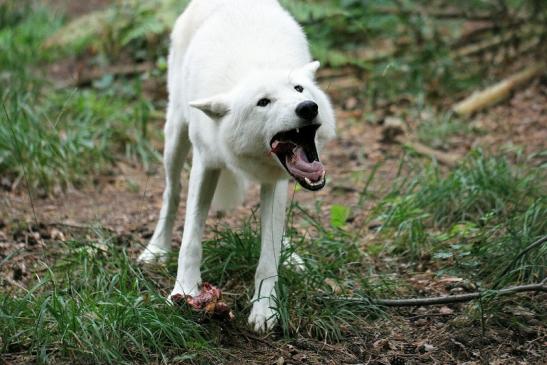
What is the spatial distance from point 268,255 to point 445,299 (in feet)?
3.08

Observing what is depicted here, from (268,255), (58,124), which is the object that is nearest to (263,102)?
(268,255)

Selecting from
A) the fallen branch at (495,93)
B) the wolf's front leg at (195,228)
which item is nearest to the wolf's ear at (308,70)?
the wolf's front leg at (195,228)

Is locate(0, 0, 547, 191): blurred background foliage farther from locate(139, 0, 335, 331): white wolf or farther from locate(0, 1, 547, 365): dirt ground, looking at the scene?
locate(139, 0, 335, 331): white wolf

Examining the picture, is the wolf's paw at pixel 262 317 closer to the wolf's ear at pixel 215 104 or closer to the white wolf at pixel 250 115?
the white wolf at pixel 250 115

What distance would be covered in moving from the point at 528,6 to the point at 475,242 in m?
5.11

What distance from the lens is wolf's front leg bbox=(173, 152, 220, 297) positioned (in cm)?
433

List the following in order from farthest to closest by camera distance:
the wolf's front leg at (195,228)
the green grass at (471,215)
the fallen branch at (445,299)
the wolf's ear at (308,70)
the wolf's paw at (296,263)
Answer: the green grass at (471,215), the wolf's paw at (296,263), the wolf's front leg at (195,228), the wolf's ear at (308,70), the fallen branch at (445,299)

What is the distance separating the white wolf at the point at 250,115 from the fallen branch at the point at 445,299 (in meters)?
0.50

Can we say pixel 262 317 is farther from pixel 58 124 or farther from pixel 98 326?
pixel 58 124

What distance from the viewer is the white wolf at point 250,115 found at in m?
3.81

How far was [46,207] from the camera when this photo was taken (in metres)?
6.09

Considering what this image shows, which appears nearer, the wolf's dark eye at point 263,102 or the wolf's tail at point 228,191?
the wolf's dark eye at point 263,102

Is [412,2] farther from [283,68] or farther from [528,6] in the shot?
[283,68]

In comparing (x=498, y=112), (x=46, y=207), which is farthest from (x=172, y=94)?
(x=498, y=112)
